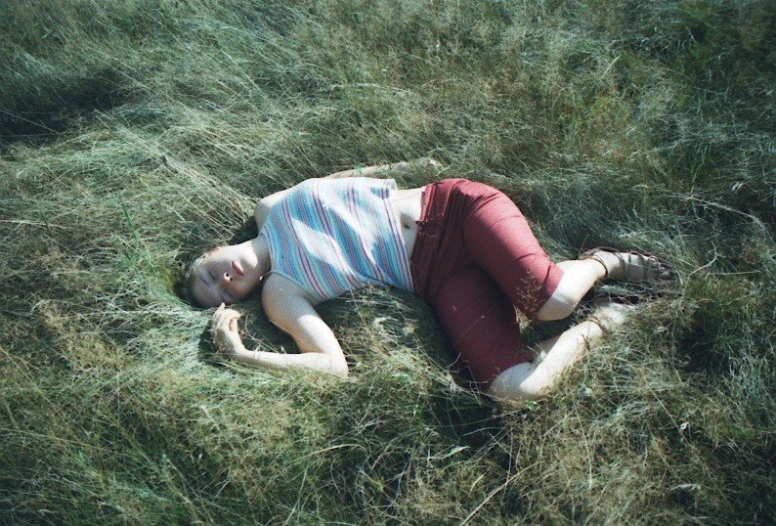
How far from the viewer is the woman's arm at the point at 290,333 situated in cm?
294

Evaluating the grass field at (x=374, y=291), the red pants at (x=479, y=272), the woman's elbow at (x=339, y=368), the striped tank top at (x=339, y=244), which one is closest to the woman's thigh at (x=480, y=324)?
the red pants at (x=479, y=272)

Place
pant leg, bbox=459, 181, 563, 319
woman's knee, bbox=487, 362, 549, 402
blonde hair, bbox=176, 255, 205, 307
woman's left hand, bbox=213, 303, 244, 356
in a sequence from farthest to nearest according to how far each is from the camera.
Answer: blonde hair, bbox=176, 255, 205, 307, woman's left hand, bbox=213, 303, 244, 356, pant leg, bbox=459, 181, 563, 319, woman's knee, bbox=487, 362, 549, 402

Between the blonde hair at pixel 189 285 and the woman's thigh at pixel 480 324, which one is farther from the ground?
the blonde hair at pixel 189 285

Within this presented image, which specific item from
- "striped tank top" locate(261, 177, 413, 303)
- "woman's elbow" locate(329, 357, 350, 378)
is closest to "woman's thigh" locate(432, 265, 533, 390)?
"striped tank top" locate(261, 177, 413, 303)

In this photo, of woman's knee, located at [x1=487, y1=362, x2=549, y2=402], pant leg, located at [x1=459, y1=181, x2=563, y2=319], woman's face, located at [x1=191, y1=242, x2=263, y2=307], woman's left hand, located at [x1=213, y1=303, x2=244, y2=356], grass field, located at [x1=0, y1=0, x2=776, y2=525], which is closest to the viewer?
grass field, located at [x1=0, y1=0, x2=776, y2=525]

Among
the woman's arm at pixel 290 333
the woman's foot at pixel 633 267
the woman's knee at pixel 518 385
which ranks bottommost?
the woman's knee at pixel 518 385

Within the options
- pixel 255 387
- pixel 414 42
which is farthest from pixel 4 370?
pixel 414 42

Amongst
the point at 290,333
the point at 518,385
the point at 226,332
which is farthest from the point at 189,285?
the point at 518,385

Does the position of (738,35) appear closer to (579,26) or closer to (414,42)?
(579,26)

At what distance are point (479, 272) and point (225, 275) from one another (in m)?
1.16

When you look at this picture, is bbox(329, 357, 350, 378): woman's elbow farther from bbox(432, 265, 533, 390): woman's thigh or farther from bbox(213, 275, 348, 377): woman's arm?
bbox(432, 265, 533, 390): woman's thigh

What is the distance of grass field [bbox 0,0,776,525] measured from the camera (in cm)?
259

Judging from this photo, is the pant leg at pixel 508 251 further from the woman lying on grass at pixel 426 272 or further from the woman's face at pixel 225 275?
the woman's face at pixel 225 275

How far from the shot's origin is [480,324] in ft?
9.62
